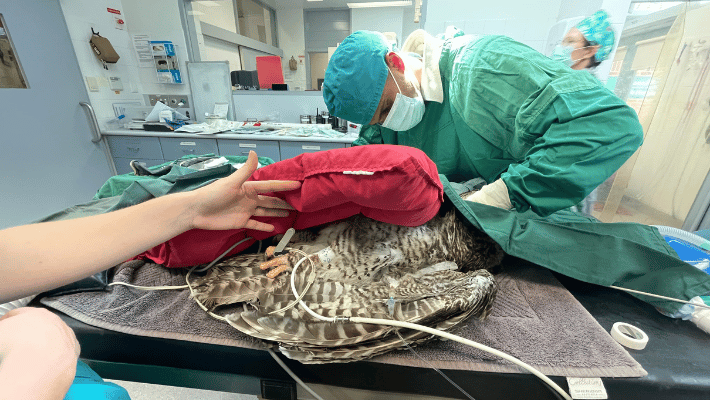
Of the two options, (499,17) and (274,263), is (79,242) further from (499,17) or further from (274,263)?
(499,17)

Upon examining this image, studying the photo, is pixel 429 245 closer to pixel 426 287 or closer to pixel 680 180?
pixel 426 287

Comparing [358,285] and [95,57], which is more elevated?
[95,57]

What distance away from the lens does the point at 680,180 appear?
172cm

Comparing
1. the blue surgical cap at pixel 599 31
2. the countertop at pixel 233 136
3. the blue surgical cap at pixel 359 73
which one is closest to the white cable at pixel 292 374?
the blue surgical cap at pixel 359 73

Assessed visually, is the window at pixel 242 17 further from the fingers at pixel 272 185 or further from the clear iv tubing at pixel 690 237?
the clear iv tubing at pixel 690 237

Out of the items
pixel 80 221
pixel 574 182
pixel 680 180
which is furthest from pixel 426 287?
pixel 680 180

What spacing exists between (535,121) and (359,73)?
2.20 feet

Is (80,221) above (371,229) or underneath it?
above

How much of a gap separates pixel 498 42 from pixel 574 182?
0.56m

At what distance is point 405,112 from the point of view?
122 cm

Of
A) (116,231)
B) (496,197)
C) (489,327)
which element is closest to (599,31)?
(496,197)

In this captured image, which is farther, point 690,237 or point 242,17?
point 242,17

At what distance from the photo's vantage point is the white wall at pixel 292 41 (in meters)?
5.42

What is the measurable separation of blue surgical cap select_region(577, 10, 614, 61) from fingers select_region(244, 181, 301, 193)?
2.11m
